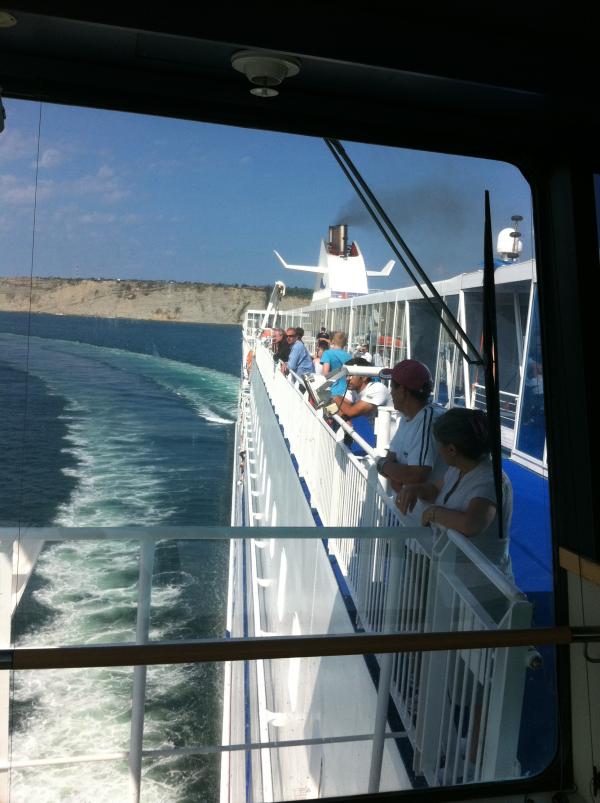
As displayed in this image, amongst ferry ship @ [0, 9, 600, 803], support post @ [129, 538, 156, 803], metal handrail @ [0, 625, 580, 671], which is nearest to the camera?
metal handrail @ [0, 625, 580, 671]

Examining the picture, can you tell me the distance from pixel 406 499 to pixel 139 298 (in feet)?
3.38

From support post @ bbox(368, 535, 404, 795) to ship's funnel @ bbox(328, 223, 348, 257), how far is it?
3.01ft

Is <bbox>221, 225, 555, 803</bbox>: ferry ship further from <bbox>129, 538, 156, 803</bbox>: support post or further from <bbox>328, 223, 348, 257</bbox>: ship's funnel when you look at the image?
<bbox>129, 538, 156, 803</bbox>: support post

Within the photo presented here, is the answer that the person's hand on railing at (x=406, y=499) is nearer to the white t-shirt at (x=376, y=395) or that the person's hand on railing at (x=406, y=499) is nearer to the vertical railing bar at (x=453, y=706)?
the white t-shirt at (x=376, y=395)

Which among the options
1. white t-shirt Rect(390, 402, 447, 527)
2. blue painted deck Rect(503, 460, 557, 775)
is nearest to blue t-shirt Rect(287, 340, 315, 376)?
white t-shirt Rect(390, 402, 447, 527)

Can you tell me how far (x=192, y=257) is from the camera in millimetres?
2232

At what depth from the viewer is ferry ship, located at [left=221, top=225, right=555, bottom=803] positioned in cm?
235

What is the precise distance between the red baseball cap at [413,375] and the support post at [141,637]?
3.01ft

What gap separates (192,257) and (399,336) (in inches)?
27.5

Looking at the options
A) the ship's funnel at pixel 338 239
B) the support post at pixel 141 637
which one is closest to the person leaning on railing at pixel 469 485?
the ship's funnel at pixel 338 239

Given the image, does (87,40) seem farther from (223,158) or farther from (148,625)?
(148,625)

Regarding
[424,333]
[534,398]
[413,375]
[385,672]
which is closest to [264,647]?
[385,672]

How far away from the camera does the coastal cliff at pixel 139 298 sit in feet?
6.84

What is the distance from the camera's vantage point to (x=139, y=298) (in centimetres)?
219
